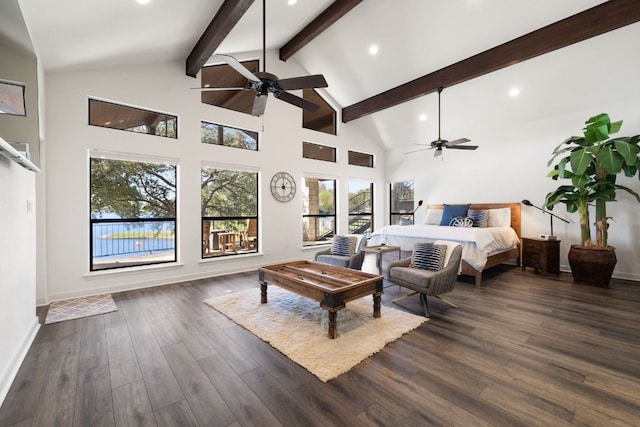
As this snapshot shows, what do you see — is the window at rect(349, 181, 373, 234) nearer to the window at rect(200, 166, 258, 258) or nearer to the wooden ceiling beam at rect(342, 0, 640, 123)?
the wooden ceiling beam at rect(342, 0, 640, 123)

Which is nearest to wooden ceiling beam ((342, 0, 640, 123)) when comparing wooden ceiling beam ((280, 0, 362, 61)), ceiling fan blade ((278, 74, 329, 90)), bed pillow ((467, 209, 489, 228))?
wooden ceiling beam ((280, 0, 362, 61))

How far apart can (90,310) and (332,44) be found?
20.1ft

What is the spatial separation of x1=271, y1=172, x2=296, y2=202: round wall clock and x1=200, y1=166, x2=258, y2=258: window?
0.41m

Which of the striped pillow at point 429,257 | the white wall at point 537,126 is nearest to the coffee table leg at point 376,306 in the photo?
the striped pillow at point 429,257

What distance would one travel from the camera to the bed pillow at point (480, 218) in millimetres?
5953

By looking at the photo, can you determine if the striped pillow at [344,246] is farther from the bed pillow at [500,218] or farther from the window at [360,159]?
the window at [360,159]

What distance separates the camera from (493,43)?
4613mm

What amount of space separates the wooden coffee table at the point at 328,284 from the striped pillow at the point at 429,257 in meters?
0.94

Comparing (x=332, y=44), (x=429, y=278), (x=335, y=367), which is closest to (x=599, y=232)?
(x=429, y=278)

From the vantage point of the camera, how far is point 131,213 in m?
4.54

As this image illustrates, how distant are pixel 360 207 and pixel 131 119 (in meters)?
5.94

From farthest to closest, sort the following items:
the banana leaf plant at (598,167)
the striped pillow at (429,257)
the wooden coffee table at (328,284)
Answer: the banana leaf plant at (598,167) → the striped pillow at (429,257) → the wooden coffee table at (328,284)

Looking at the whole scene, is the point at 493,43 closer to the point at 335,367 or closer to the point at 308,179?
the point at 308,179

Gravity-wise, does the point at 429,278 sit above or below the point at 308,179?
below
